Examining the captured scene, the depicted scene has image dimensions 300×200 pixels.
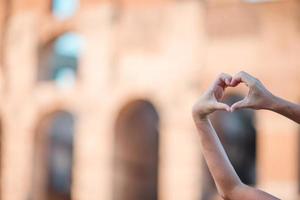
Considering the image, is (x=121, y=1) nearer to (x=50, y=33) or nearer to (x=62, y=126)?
(x=50, y=33)

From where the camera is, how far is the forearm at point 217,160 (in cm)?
213

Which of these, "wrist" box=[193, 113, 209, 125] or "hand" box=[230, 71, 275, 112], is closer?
"hand" box=[230, 71, 275, 112]

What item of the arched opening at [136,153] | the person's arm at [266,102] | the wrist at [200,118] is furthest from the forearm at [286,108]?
the arched opening at [136,153]

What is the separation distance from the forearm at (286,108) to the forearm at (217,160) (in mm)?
244

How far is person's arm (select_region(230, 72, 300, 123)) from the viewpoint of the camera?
198cm

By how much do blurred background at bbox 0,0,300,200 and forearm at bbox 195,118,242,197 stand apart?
919cm

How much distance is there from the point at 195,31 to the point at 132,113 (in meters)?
2.18

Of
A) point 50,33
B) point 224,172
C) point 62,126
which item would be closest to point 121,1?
point 50,33

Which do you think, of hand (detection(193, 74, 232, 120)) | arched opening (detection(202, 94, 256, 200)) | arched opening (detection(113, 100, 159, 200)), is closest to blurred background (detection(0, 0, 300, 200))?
arched opening (detection(113, 100, 159, 200))

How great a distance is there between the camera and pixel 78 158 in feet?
42.8

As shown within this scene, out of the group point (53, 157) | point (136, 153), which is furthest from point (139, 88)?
point (53, 157)

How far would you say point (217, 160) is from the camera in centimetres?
213

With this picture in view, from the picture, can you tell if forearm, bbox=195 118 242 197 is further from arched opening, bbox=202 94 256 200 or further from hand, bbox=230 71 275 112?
arched opening, bbox=202 94 256 200

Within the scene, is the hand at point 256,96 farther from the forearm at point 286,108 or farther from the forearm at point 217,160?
the forearm at point 217,160
